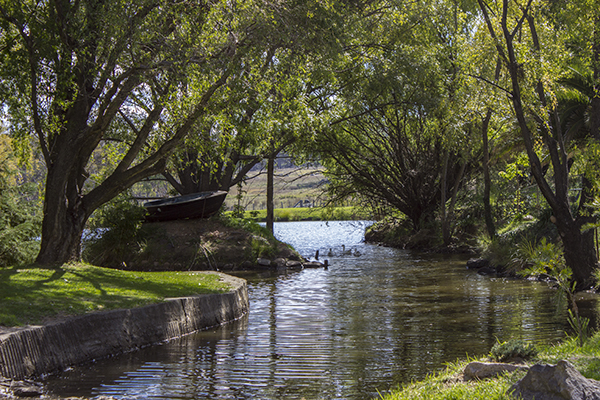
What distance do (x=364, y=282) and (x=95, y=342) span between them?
37.6 feet

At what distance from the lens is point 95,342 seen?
8344 mm

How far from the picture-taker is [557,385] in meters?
4.28

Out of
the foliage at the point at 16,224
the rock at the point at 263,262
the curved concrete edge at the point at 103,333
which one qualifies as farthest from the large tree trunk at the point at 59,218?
the rock at the point at 263,262

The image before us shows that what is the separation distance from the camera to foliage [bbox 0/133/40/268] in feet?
50.4

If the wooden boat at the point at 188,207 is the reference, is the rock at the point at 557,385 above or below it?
below

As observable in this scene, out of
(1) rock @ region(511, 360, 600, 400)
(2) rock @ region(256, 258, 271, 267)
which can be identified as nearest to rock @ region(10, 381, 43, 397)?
(1) rock @ region(511, 360, 600, 400)

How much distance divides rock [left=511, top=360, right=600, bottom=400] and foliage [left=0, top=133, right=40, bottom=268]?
14.6 metres

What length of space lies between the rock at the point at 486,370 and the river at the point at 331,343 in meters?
1.22

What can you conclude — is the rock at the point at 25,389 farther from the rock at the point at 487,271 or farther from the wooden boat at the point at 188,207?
the wooden boat at the point at 188,207

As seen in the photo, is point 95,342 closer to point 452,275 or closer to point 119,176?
point 119,176

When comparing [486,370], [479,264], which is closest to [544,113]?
[479,264]

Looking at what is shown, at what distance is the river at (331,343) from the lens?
6.92 m

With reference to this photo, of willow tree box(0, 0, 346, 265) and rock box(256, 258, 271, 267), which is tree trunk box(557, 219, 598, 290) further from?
rock box(256, 258, 271, 267)

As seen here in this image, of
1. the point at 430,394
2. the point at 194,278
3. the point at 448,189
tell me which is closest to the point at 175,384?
the point at 430,394
